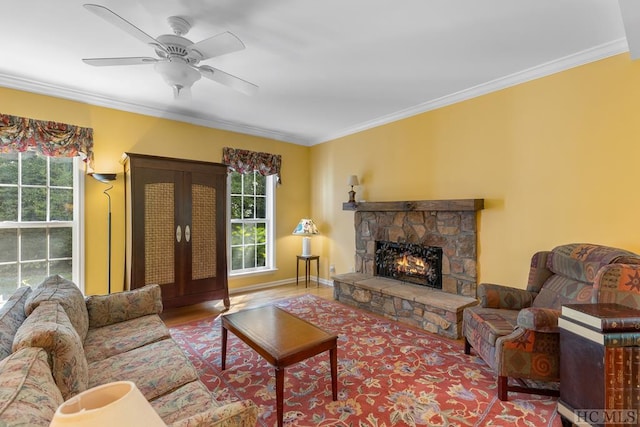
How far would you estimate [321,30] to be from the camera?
2.29 meters

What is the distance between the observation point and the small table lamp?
16.7 feet

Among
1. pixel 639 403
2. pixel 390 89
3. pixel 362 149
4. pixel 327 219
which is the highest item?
pixel 390 89

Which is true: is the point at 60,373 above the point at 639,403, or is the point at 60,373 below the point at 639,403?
above

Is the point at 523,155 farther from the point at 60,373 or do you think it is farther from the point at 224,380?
the point at 60,373

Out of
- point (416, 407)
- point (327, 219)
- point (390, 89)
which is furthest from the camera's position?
point (327, 219)

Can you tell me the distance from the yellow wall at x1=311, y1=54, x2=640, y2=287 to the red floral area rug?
1.30m

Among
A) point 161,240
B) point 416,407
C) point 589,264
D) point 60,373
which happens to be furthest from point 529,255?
point 161,240

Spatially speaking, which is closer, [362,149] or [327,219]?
[362,149]

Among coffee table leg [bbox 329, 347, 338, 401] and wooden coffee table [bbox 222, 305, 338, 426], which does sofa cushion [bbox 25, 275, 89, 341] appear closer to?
wooden coffee table [bbox 222, 305, 338, 426]

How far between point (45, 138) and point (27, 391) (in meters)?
3.41

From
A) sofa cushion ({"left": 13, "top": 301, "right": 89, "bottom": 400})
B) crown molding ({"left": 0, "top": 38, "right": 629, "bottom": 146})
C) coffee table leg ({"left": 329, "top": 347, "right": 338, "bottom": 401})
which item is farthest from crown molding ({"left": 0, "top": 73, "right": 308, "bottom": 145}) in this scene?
coffee table leg ({"left": 329, "top": 347, "right": 338, "bottom": 401})

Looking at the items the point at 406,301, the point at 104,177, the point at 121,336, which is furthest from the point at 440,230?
the point at 104,177

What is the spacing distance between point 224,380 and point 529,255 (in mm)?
3092

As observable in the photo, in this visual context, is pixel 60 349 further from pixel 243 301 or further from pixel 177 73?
pixel 243 301
